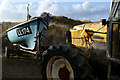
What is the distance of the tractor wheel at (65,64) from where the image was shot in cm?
293

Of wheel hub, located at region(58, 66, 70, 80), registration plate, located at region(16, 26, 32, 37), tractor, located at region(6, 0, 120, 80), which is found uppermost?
registration plate, located at region(16, 26, 32, 37)

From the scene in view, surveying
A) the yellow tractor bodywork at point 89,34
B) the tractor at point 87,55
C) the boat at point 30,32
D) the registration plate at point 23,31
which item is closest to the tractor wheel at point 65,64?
the tractor at point 87,55

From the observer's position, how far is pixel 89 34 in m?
4.54

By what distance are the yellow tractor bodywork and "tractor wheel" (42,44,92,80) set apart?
43.5 inches

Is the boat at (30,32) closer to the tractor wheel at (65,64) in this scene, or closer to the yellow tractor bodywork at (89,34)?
the yellow tractor bodywork at (89,34)

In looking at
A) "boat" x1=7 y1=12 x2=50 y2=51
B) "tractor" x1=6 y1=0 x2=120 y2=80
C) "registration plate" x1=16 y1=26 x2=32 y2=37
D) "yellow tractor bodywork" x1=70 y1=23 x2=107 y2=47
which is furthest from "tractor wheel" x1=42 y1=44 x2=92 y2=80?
"registration plate" x1=16 y1=26 x2=32 y2=37

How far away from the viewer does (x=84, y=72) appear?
9.55 ft

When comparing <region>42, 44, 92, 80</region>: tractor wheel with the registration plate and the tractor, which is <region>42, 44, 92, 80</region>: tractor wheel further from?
the registration plate

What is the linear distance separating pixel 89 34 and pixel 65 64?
5.21ft

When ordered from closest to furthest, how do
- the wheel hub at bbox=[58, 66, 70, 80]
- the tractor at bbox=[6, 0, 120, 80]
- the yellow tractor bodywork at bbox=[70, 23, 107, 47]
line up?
1. the tractor at bbox=[6, 0, 120, 80]
2. the wheel hub at bbox=[58, 66, 70, 80]
3. the yellow tractor bodywork at bbox=[70, 23, 107, 47]

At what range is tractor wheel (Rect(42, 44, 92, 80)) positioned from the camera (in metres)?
2.93

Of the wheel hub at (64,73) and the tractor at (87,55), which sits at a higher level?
the tractor at (87,55)

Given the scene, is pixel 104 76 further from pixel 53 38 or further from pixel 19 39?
pixel 53 38

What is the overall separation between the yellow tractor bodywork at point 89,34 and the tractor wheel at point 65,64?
111 centimetres
